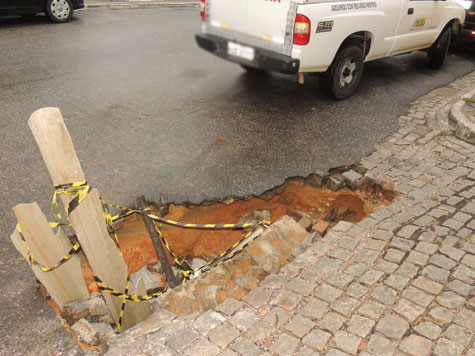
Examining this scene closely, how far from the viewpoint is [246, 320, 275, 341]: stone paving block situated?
9.28ft

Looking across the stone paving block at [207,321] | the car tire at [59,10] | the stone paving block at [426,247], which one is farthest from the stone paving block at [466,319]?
the car tire at [59,10]

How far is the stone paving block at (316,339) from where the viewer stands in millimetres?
2752

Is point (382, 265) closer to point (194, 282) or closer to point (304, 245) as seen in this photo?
point (304, 245)

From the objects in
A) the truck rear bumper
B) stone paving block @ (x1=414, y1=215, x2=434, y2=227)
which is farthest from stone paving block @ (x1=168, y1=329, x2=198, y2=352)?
the truck rear bumper

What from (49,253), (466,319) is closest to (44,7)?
(49,253)

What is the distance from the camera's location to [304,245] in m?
3.89

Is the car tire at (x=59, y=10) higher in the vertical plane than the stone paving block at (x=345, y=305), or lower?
higher

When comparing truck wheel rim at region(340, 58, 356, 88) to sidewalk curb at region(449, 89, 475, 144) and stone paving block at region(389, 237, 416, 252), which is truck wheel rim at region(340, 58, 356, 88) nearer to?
sidewalk curb at region(449, 89, 475, 144)

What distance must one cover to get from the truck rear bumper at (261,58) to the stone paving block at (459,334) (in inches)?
160

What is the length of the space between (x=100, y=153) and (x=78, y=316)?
94.4 inches

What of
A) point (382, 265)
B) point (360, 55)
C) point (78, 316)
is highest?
point (360, 55)

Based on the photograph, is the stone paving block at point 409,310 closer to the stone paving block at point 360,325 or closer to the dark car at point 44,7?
the stone paving block at point 360,325

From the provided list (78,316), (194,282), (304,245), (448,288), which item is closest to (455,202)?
(448,288)

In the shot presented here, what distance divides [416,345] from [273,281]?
1158mm
